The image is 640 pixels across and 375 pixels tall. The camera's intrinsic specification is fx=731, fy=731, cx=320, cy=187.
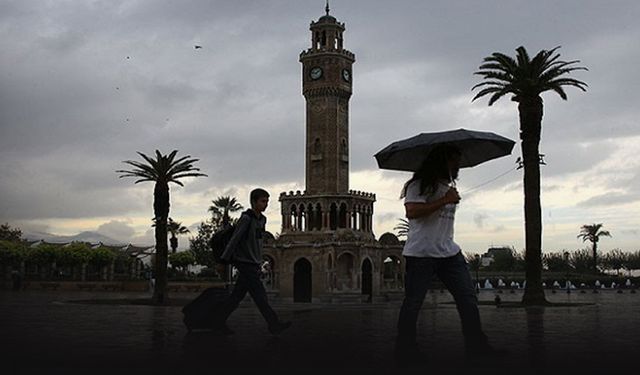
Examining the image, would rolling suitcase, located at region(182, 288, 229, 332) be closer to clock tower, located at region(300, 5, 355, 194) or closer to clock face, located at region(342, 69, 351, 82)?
clock tower, located at region(300, 5, 355, 194)

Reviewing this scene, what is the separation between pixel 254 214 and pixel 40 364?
3.87m

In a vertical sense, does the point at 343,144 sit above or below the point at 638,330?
above

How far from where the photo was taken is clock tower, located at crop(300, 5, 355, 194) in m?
55.6

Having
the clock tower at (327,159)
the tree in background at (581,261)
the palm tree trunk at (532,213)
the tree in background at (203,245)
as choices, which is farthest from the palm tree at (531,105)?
the tree in background at (581,261)

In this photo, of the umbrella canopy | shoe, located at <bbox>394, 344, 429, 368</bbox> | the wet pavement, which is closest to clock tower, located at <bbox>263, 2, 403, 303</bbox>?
the wet pavement

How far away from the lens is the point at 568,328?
11.6 meters

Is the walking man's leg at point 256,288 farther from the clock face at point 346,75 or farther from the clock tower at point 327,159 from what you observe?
the clock face at point 346,75

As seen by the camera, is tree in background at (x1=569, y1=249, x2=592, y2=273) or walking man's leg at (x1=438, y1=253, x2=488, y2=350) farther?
tree in background at (x1=569, y1=249, x2=592, y2=273)

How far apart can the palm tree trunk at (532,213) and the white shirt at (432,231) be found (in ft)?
70.4

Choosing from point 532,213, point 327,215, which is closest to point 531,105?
point 532,213

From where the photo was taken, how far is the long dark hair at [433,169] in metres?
7.40

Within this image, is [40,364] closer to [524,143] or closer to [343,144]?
[524,143]

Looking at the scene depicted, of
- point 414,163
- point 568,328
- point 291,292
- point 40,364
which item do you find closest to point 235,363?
point 40,364

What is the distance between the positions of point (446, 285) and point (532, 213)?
2181cm
